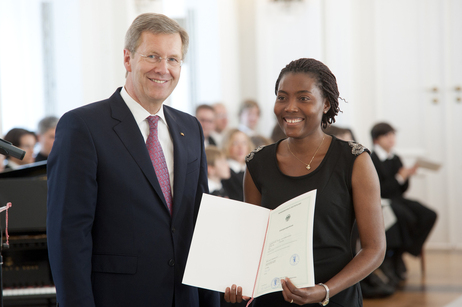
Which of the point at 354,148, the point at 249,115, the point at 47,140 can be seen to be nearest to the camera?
the point at 354,148

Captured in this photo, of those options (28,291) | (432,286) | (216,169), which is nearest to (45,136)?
(216,169)

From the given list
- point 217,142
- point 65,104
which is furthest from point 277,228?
point 217,142

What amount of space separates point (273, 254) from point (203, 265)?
25cm

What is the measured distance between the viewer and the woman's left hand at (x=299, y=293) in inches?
63.0

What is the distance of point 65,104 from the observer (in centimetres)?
581

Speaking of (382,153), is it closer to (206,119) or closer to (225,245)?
(206,119)

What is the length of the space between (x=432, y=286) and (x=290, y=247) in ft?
14.6

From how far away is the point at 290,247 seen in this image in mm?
1654

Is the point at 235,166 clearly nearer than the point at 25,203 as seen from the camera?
No

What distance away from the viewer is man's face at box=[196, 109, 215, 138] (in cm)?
656

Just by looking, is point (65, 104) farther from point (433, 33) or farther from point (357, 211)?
point (433, 33)

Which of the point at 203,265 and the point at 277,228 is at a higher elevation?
the point at 277,228

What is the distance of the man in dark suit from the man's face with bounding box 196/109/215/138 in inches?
179

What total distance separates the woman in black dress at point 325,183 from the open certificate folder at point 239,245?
0.21 feet
